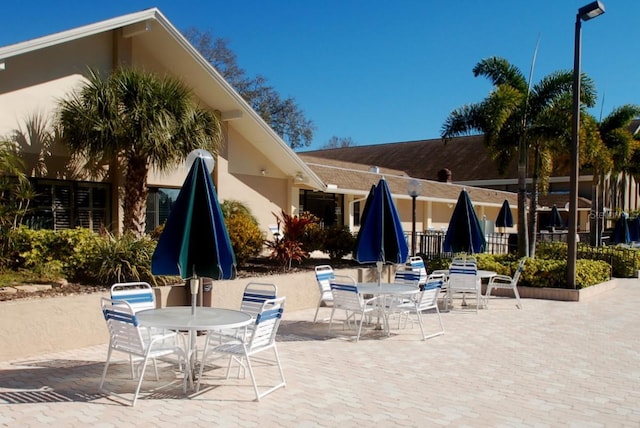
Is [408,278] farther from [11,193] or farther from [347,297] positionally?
[11,193]

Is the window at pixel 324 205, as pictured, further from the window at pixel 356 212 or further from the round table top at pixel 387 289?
the round table top at pixel 387 289

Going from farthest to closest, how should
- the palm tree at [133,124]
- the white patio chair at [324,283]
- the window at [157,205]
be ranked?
the window at [157,205] < the palm tree at [133,124] < the white patio chair at [324,283]

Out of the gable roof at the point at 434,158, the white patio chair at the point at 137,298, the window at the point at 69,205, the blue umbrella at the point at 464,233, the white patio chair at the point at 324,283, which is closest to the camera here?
the white patio chair at the point at 137,298

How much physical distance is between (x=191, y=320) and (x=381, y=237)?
419cm

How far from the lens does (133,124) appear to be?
38.1 feet

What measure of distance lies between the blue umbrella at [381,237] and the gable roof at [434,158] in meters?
37.6

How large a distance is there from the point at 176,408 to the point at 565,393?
4.37 meters

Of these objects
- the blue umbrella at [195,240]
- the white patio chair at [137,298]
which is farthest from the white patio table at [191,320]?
the blue umbrella at [195,240]

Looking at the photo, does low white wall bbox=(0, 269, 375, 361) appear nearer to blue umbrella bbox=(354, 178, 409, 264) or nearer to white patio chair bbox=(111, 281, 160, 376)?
white patio chair bbox=(111, 281, 160, 376)

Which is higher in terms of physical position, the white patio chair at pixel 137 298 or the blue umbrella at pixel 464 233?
the blue umbrella at pixel 464 233

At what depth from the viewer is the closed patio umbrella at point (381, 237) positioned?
9547 millimetres

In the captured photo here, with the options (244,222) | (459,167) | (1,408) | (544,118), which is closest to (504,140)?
(544,118)

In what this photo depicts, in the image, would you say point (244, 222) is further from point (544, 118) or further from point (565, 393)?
point (544, 118)

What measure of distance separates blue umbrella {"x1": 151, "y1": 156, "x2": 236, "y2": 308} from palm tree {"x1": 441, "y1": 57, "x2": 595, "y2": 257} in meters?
12.8
